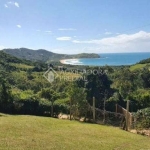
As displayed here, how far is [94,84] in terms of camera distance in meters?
40.2

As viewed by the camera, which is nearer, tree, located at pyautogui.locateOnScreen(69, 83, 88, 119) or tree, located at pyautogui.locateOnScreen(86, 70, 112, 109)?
tree, located at pyautogui.locateOnScreen(69, 83, 88, 119)

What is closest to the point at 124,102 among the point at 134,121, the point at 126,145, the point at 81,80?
the point at 81,80

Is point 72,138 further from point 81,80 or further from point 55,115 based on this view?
point 81,80

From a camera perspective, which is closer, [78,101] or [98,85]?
[78,101]

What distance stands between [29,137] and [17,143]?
1.50 metres

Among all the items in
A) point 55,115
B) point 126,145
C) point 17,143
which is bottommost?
point 55,115

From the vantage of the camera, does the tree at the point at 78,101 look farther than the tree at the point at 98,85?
No

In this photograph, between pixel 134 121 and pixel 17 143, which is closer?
pixel 17 143

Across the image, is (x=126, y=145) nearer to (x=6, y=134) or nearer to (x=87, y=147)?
(x=87, y=147)

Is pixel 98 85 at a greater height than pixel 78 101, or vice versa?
pixel 98 85

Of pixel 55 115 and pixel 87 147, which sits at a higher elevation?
pixel 87 147

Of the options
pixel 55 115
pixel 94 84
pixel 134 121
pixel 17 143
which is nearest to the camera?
pixel 17 143

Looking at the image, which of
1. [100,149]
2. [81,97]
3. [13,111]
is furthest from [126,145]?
[13,111]

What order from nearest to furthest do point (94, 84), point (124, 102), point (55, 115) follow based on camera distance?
point (55, 115)
point (124, 102)
point (94, 84)
